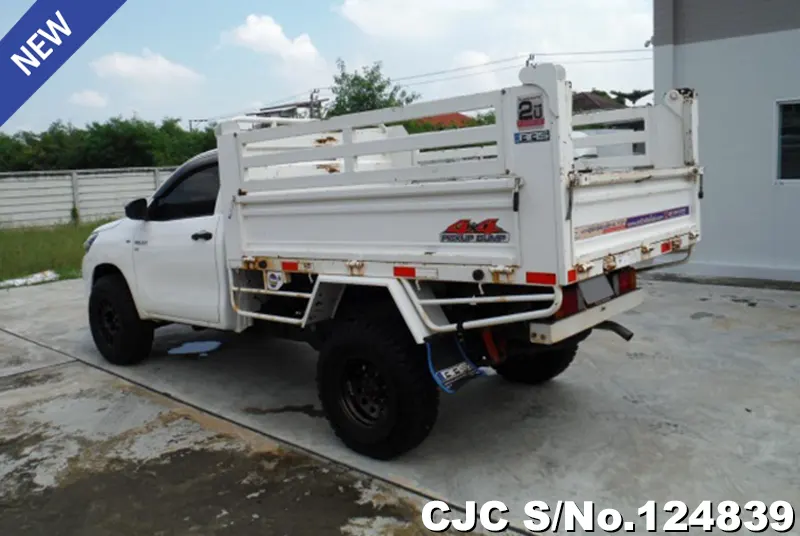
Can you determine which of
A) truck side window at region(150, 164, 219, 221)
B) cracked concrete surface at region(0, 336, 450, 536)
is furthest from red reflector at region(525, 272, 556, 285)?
truck side window at region(150, 164, 219, 221)

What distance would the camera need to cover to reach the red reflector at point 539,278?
341 centimetres

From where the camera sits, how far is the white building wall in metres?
8.45

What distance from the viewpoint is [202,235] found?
208 inches

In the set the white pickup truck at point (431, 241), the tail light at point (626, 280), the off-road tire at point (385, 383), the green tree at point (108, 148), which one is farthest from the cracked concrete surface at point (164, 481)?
the green tree at point (108, 148)

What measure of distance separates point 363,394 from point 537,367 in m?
1.56

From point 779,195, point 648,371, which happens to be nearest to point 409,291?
point 648,371

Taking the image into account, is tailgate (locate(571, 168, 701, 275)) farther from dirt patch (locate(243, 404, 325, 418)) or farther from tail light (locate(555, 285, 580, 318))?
dirt patch (locate(243, 404, 325, 418))

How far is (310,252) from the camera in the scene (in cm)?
441

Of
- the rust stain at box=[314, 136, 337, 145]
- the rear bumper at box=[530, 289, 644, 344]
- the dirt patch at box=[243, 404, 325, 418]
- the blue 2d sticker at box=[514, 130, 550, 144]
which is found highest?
the rust stain at box=[314, 136, 337, 145]

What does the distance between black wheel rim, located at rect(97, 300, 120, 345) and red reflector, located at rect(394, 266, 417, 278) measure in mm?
3407

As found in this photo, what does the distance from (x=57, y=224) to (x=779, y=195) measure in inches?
767

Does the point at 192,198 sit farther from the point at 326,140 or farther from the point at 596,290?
the point at 596,290

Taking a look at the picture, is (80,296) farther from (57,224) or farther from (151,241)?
(57,224)

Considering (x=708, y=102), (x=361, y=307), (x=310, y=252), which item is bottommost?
(x=361, y=307)
